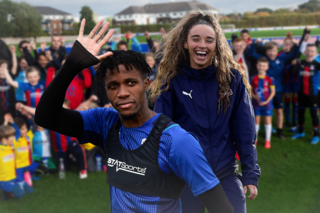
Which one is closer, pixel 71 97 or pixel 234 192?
pixel 234 192

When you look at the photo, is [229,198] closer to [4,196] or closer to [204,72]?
[204,72]

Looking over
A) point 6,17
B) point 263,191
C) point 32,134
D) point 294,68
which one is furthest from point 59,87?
point 6,17

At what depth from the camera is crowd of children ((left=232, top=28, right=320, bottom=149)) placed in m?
5.96

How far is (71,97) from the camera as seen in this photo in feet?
18.3

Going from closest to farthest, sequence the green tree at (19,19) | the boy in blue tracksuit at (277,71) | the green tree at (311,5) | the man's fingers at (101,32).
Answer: the man's fingers at (101,32), the boy in blue tracksuit at (277,71), the green tree at (19,19), the green tree at (311,5)

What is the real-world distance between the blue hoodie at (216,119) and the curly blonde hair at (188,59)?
5 cm

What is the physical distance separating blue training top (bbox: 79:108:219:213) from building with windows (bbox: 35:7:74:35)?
10.9 meters

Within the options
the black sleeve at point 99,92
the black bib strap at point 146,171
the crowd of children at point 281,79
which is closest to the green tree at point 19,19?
the black sleeve at point 99,92

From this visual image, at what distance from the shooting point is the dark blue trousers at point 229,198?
2.05 m

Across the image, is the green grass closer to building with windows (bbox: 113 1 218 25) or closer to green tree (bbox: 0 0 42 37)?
green tree (bbox: 0 0 42 37)

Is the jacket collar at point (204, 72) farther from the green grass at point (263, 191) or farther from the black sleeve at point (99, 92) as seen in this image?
the black sleeve at point (99, 92)

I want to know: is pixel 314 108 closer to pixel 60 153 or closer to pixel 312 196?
pixel 312 196

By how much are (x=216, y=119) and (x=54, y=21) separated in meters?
12.1

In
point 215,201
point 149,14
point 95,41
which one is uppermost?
point 149,14
